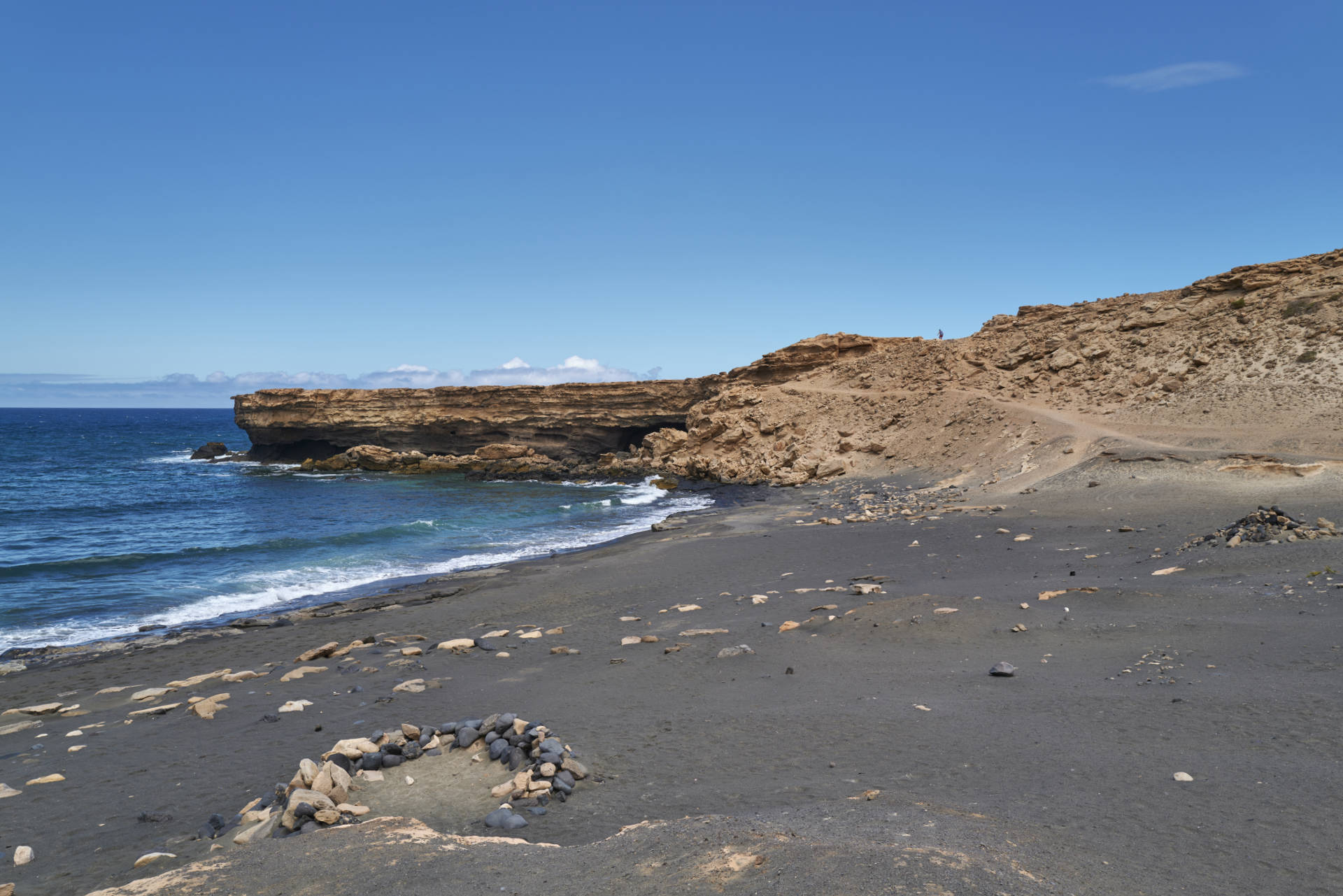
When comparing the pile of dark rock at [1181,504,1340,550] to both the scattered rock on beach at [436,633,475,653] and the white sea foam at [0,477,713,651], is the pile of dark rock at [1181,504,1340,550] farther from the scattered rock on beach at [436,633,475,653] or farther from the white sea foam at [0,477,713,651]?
the white sea foam at [0,477,713,651]

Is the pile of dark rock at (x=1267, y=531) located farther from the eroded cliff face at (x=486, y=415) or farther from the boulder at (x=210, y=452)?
the boulder at (x=210, y=452)

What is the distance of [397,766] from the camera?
577 centimetres

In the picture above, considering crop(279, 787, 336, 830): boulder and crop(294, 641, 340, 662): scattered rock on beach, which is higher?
crop(279, 787, 336, 830): boulder

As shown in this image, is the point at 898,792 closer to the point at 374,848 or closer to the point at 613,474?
the point at 374,848

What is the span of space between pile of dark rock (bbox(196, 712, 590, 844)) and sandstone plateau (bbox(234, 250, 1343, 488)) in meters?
17.6

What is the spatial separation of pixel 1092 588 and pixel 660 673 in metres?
5.89

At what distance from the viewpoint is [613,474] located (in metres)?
41.9

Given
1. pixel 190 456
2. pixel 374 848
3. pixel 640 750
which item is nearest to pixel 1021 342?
pixel 640 750

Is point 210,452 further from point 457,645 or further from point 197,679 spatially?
point 457,645

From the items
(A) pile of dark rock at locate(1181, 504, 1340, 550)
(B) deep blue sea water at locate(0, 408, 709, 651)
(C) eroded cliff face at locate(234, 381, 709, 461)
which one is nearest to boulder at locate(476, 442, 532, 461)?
(C) eroded cliff face at locate(234, 381, 709, 461)

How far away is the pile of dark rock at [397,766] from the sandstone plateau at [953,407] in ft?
57.8

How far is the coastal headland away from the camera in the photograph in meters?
4.03

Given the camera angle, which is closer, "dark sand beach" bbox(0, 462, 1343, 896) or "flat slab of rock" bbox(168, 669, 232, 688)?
"dark sand beach" bbox(0, 462, 1343, 896)

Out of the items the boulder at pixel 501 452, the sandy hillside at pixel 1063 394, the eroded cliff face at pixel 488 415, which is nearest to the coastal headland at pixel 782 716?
the sandy hillside at pixel 1063 394
